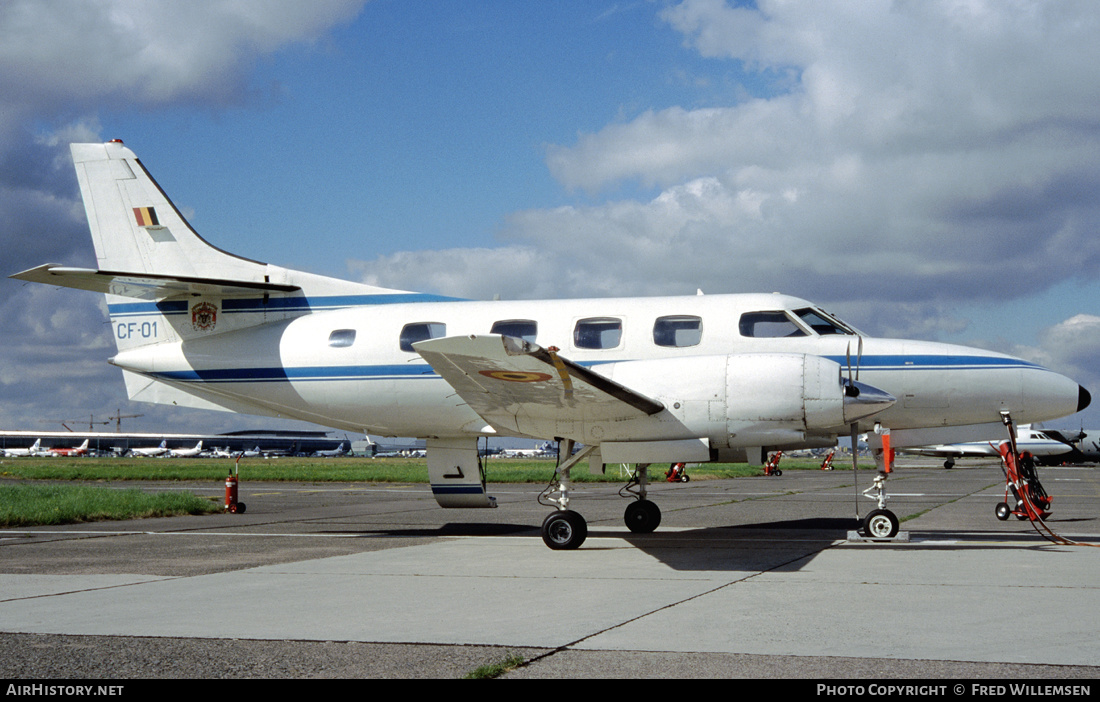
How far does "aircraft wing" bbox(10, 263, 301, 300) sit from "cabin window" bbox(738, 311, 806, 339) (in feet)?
24.7

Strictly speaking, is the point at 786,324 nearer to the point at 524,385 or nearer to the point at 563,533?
the point at 524,385

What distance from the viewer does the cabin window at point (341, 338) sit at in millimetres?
14328

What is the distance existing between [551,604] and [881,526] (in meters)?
6.72

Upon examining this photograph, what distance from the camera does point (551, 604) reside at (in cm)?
769

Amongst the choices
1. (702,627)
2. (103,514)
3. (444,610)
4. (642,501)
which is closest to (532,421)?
(642,501)

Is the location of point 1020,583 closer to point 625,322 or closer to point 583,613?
point 583,613

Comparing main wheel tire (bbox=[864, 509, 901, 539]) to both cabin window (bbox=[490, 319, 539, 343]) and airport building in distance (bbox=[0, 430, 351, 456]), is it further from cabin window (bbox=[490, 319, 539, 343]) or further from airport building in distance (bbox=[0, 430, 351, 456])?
airport building in distance (bbox=[0, 430, 351, 456])

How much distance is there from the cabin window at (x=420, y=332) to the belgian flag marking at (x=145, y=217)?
17.1 ft

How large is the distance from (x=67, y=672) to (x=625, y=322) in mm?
9231

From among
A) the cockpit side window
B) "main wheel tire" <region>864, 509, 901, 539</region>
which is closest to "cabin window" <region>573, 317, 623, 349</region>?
the cockpit side window

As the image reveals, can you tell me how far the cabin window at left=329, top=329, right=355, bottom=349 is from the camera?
564 inches

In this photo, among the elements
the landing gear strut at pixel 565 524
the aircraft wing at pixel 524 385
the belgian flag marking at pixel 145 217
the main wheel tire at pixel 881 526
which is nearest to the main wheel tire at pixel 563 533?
the landing gear strut at pixel 565 524

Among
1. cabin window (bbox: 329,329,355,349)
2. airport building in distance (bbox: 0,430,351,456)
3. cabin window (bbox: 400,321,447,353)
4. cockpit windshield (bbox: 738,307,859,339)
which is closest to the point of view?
cockpit windshield (bbox: 738,307,859,339)

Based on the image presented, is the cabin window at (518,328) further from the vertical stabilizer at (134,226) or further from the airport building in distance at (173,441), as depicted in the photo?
the airport building in distance at (173,441)
